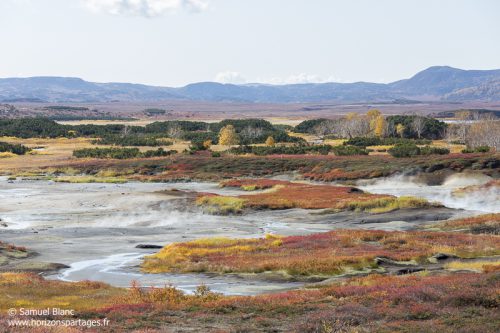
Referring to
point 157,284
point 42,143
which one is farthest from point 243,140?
point 157,284

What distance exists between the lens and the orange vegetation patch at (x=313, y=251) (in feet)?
115

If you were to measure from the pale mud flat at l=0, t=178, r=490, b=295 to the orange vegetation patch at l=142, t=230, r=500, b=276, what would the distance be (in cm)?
167

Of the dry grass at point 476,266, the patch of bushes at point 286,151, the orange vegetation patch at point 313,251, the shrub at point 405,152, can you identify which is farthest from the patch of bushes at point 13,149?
the dry grass at point 476,266

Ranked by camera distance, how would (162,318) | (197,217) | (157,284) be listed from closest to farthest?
(162,318) → (157,284) → (197,217)

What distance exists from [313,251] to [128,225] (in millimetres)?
26170

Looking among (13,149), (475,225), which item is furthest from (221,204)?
(13,149)

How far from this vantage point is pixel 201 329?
68.7ft

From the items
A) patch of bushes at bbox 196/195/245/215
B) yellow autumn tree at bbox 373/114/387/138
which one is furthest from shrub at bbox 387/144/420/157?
yellow autumn tree at bbox 373/114/387/138

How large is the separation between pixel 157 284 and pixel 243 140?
13810cm

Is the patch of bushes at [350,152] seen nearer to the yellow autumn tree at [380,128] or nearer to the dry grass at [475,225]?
the yellow autumn tree at [380,128]

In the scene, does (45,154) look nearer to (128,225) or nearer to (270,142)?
(270,142)

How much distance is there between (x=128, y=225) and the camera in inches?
2435

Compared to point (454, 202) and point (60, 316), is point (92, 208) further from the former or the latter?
point (60, 316)

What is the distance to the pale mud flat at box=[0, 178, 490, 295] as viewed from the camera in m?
35.5
